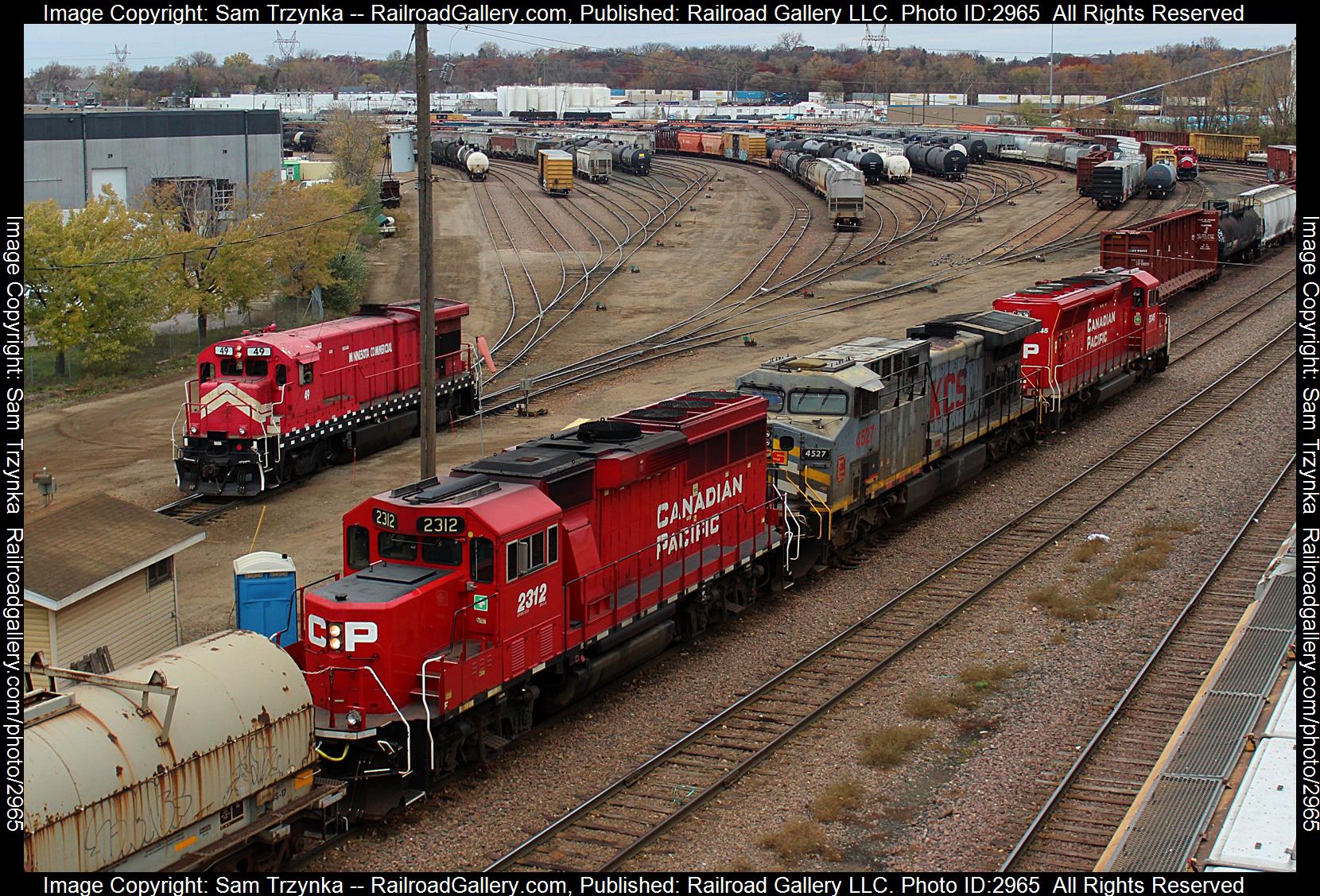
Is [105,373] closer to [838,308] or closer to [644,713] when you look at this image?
[838,308]

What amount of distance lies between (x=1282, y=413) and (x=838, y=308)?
59.4 ft

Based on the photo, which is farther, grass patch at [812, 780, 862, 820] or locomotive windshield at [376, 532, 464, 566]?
locomotive windshield at [376, 532, 464, 566]

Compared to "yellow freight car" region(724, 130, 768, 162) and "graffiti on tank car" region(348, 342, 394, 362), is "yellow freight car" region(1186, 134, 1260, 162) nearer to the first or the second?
"yellow freight car" region(724, 130, 768, 162)

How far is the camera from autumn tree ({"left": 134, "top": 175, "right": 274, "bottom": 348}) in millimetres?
41281

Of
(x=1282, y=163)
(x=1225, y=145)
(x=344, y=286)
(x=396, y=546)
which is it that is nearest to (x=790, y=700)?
(x=396, y=546)

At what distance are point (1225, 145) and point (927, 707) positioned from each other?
9801 centimetres

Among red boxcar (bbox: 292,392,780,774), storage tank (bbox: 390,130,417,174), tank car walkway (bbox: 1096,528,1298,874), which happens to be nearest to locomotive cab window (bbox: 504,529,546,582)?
red boxcar (bbox: 292,392,780,774)

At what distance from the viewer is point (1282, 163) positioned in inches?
3228

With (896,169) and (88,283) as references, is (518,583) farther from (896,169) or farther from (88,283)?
(896,169)

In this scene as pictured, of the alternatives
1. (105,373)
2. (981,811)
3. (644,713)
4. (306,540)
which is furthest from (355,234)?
(981,811)

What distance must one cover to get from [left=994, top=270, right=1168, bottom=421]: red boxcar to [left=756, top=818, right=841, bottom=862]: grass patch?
1858 centimetres

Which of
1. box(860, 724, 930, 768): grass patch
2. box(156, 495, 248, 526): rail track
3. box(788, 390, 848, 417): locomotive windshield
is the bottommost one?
box(860, 724, 930, 768): grass patch

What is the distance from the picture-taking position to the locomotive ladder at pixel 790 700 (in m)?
14.0

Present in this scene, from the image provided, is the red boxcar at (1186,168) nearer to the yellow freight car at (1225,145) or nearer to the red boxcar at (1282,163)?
the red boxcar at (1282,163)
